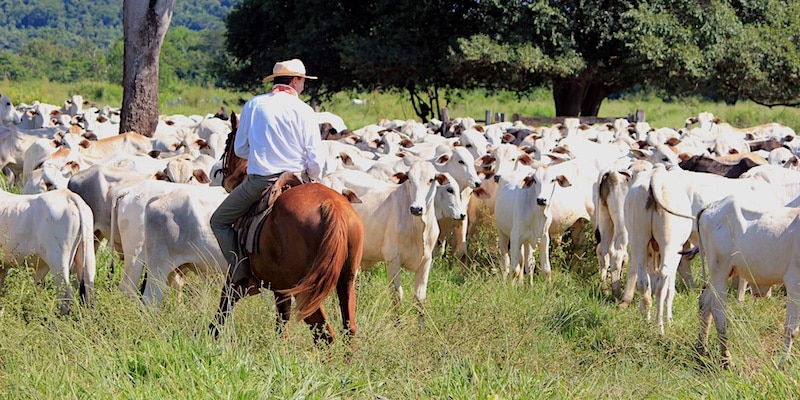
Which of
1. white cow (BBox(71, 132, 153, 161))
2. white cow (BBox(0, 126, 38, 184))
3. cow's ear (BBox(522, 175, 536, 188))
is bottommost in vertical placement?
white cow (BBox(0, 126, 38, 184))

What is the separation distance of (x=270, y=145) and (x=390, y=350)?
5.23ft

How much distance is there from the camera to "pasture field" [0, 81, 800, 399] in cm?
572

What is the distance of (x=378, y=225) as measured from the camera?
956 centimetres

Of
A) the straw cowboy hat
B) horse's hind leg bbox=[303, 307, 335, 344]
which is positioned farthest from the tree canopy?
horse's hind leg bbox=[303, 307, 335, 344]

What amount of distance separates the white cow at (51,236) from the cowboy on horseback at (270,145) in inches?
69.2

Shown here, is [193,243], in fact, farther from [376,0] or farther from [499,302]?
[376,0]

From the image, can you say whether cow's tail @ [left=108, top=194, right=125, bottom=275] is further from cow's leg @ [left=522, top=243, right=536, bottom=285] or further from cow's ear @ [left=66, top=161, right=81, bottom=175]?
cow's leg @ [left=522, top=243, right=536, bottom=285]

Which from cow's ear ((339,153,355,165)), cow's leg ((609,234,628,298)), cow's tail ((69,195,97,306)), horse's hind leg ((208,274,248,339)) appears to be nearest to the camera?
horse's hind leg ((208,274,248,339))

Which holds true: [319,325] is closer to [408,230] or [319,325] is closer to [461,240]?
[408,230]

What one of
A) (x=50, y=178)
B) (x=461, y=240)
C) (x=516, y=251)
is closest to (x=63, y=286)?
(x=50, y=178)

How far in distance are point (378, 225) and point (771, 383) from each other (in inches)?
175

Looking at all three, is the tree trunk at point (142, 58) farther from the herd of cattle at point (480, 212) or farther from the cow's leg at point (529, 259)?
the cow's leg at point (529, 259)

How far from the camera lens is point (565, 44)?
23.7 m

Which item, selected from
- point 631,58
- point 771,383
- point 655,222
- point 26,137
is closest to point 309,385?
point 771,383
